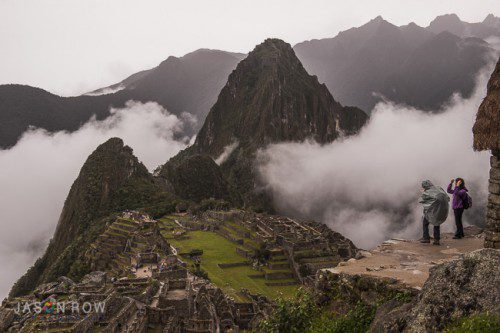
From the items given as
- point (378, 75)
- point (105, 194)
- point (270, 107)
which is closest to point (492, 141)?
point (105, 194)

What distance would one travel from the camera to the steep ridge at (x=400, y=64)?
5551 inches

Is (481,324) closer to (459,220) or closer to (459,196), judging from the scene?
(459,196)

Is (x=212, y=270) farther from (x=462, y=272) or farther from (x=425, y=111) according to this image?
(x=425, y=111)

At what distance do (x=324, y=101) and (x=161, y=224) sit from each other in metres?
117

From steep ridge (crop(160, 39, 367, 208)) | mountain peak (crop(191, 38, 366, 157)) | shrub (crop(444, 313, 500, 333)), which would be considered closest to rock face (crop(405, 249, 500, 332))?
shrub (crop(444, 313, 500, 333))

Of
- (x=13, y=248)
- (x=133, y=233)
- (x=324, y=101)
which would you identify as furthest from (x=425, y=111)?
(x=13, y=248)

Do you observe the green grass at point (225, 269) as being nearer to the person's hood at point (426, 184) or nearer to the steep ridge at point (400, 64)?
the person's hood at point (426, 184)

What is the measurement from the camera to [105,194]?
95.8 meters

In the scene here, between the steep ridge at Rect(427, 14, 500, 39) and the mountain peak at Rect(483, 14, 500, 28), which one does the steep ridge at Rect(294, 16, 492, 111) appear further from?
the mountain peak at Rect(483, 14, 500, 28)

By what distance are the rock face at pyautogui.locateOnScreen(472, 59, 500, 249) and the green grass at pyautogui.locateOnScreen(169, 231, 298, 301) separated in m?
24.6

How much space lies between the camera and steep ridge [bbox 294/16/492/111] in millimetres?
141000

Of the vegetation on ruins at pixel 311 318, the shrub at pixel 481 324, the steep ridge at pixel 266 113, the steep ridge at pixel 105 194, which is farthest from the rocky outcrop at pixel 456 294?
the steep ridge at pixel 266 113

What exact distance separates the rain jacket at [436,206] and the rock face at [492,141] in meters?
1.86

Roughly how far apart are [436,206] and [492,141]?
251 cm
